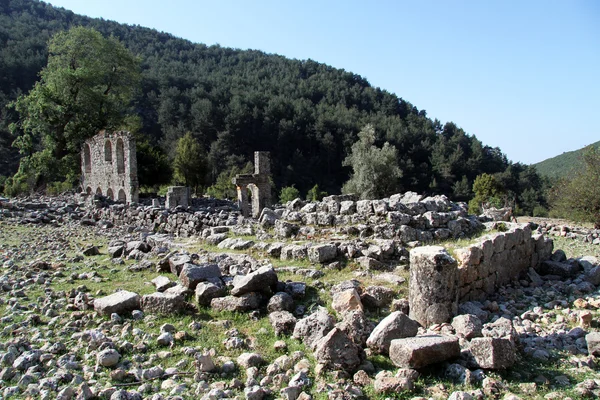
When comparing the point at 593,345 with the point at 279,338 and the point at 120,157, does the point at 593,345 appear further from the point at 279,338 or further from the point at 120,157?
the point at 120,157

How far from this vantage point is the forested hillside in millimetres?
56938

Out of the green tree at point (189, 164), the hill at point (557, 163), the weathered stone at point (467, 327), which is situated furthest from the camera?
the hill at point (557, 163)

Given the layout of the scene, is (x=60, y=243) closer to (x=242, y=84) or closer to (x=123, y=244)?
(x=123, y=244)

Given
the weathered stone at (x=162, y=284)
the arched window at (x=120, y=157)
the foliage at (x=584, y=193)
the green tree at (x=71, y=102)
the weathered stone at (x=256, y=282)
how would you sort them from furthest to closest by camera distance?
the green tree at (x=71, y=102) < the arched window at (x=120, y=157) < the foliage at (x=584, y=193) < the weathered stone at (x=162, y=284) < the weathered stone at (x=256, y=282)

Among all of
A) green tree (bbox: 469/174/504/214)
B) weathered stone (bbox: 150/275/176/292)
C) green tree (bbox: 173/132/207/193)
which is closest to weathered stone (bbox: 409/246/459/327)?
weathered stone (bbox: 150/275/176/292)

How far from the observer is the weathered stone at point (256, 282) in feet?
21.8

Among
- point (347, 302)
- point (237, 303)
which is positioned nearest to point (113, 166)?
point (237, 303)

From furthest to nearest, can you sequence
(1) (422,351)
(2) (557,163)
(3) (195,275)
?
A: (2) (557,163)
(3) (195,275)
(1) (422,351)

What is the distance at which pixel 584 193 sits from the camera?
21859mm

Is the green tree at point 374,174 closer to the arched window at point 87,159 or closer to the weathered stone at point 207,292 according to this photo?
the arched window at point 87,159

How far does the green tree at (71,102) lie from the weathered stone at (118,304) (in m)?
27.5

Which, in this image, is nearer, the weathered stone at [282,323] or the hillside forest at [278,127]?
the weathered stone at [282,323]

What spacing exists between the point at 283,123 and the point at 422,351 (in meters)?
59.2

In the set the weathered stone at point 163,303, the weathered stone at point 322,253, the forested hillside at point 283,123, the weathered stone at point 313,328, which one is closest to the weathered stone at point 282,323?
the weathered stone at point 313,328
